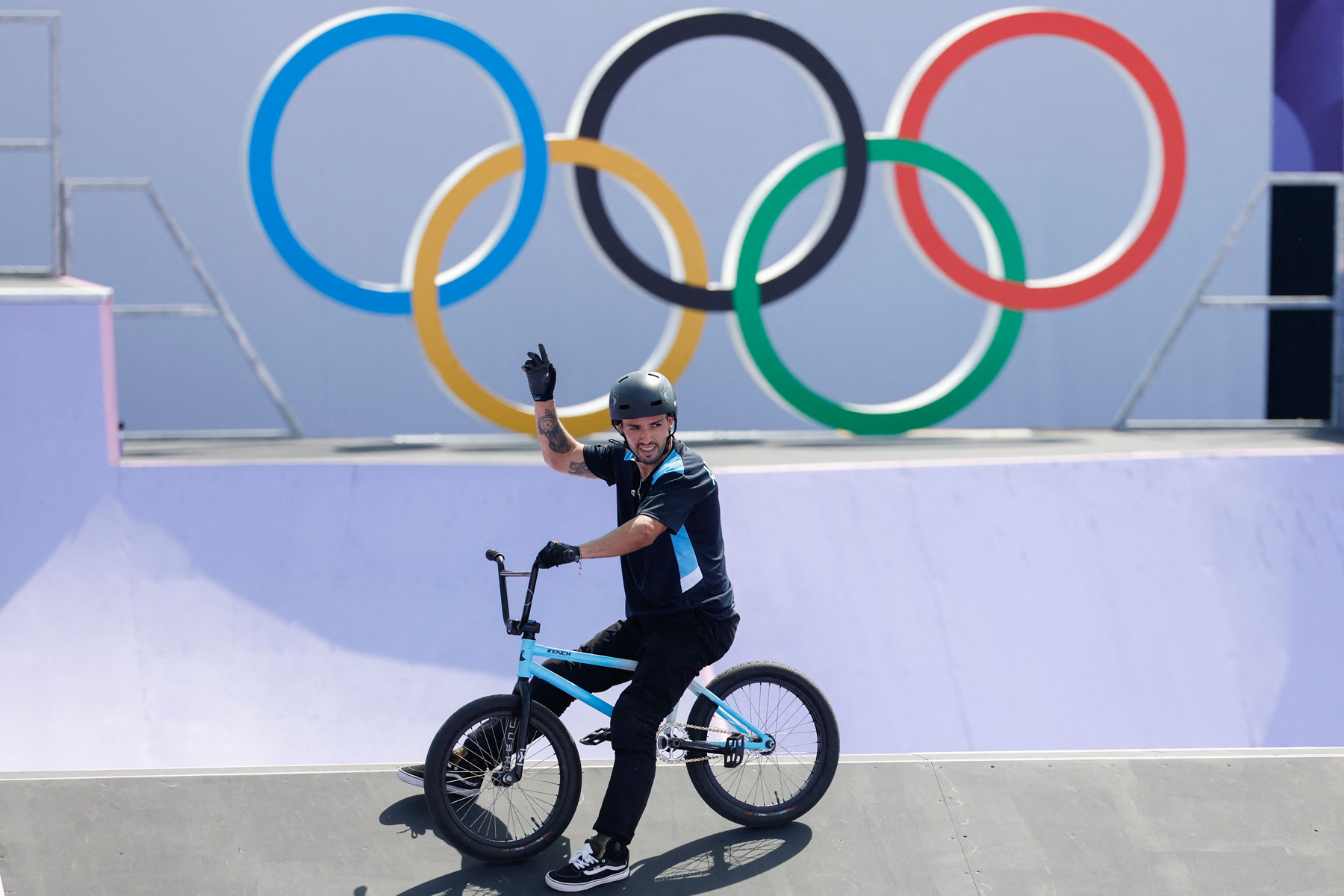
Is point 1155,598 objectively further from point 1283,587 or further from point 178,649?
point 178,649

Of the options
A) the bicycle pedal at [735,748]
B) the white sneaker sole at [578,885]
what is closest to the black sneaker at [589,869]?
the white sneaker sole at [578,885]

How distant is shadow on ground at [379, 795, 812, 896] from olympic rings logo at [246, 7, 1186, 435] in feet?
17.1

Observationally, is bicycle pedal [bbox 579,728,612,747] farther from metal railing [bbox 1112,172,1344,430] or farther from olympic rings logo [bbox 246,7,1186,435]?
metal railing [bbox 1112,172,1344,430]

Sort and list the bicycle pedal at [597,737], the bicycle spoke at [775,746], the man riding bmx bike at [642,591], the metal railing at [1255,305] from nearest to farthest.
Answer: the man riding bmx bike at [642,591], the bicycle pedal at [597,737], the bicycle spoke at [775,746], the metal railing at [1255,305]

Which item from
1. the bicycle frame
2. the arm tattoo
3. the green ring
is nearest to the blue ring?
the green ring

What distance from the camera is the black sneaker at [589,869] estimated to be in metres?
3.68

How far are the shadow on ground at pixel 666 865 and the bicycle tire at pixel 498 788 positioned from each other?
0.24 ft

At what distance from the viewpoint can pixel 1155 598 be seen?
6910mm

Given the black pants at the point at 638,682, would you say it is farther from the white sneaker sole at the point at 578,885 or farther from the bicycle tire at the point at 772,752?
the bicycle tire at the point at 772,752

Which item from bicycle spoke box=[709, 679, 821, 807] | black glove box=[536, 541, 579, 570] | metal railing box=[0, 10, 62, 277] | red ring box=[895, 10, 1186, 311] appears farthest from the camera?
red ring box=[895, 10, 1186, 311]

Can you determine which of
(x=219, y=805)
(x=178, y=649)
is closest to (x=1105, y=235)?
(x=178, y=649)

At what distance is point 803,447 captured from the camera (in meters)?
9.19

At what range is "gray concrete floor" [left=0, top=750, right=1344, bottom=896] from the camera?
383 centimetres

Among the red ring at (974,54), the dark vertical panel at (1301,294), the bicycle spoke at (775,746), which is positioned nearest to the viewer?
the bicycle spoke at (775,746)
